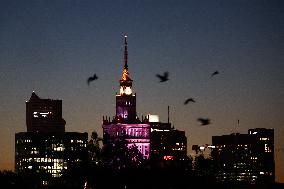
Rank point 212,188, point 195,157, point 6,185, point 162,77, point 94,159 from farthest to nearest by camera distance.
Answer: point 195,157 → point 94,159 → point 212,188 → point 6,185 → point 162,77

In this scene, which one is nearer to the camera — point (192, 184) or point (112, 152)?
point (192, 184)

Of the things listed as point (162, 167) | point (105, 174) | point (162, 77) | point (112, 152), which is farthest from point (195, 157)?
point (162, 77)

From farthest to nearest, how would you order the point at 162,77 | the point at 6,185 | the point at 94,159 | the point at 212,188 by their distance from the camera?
the point at 94,159 → the point at 212,188 → the point at 6,185 → the point at 162,77

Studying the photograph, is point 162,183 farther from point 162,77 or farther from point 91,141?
point 162,77

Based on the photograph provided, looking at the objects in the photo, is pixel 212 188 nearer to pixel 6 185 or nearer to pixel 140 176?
pixel 140 176

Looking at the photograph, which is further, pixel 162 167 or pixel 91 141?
pixel 91 141

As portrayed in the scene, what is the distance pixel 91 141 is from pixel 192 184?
33798 mm

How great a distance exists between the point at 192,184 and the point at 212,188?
320 cm

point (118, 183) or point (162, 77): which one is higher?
point (162, 77)

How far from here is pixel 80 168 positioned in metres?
143

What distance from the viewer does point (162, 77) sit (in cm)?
7919

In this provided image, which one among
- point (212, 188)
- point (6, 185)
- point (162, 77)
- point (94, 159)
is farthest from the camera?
point (94, 159)

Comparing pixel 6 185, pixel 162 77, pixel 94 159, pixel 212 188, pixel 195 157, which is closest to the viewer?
pixel 162 77

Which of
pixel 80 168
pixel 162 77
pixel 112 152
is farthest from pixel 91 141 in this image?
pixel 162 77
